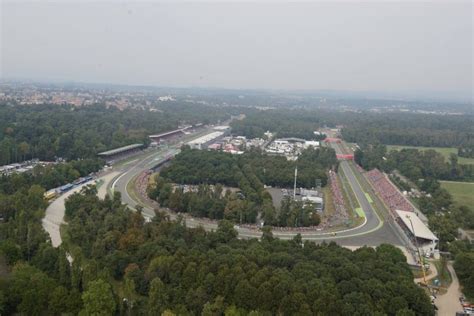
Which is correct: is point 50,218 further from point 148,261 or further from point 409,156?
point 409,156

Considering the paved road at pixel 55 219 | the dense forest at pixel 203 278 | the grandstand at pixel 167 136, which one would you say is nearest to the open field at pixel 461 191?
the dense forest at pixel 203 278

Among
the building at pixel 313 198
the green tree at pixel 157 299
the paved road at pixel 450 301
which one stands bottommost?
the paved road at pixel 450 301

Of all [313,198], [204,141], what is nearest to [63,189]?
[313,198]

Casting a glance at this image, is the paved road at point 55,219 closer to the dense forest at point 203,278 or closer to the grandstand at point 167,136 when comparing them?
the dense forest at point 203,278

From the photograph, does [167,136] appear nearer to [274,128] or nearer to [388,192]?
[274,128]

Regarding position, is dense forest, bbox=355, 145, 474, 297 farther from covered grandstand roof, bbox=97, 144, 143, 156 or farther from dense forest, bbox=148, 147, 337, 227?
covered grandstand roof, bbox=97, 144, 143, 156

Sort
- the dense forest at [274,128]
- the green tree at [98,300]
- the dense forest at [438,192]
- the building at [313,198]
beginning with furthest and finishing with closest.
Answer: the dense forest at [274,128] < the building at [313,198] < the dense forest at [438,192] < the green tree at [98,300]
